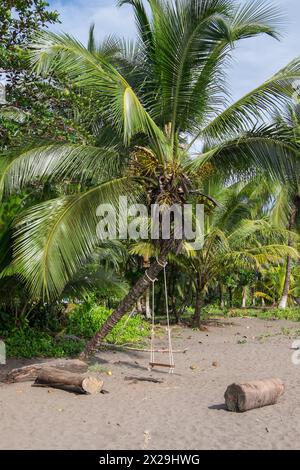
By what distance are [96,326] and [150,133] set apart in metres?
6.30

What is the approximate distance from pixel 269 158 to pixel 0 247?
4.40 metres

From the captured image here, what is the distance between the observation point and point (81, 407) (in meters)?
7.15

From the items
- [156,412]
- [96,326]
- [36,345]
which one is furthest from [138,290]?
[96,326]

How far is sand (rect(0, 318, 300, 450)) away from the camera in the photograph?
18.9ft

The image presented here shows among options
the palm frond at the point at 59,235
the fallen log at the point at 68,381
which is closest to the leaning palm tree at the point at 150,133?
the palm frond at the point at 59,235

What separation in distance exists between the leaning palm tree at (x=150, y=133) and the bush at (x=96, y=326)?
11.2 ft

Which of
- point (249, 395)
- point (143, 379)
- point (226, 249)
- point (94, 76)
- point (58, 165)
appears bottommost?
point (143, 379)

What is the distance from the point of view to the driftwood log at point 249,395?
6.89 metres

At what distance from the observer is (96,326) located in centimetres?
1344

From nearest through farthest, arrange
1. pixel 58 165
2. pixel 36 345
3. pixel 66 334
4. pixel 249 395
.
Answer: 1. pixel 249 395
2. pixel 58 165
3. pixel 36 345
4. pixel 66 334

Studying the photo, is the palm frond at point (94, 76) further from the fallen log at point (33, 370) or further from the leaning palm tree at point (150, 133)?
the fallen log at point (33, 370)

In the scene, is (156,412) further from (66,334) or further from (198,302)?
(198,302)

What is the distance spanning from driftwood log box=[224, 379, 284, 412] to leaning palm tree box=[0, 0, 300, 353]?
255 cm

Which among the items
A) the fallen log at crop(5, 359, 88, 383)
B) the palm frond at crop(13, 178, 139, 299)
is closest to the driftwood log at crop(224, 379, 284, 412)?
the fallen log at crop(5, 359, 88, 383)
